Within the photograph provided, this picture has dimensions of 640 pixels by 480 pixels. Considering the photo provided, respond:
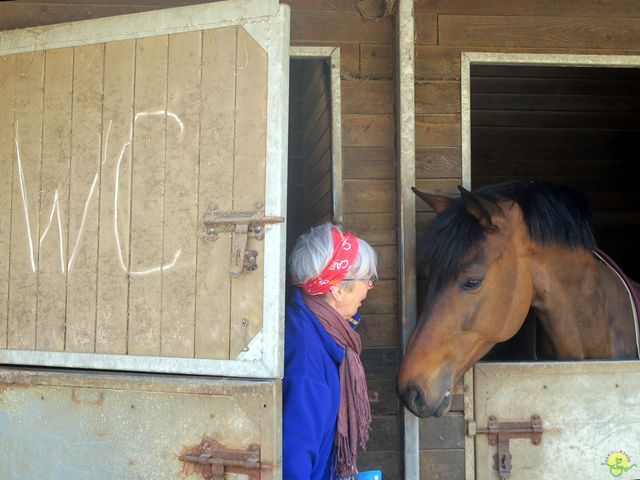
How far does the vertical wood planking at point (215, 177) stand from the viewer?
1.92 m

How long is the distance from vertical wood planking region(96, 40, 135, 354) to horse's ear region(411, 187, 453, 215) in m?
1.05

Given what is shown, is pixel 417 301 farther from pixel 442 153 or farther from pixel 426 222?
pixel 442 153

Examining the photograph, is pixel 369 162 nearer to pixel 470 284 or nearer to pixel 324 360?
pixel 470 284

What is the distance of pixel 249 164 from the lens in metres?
1.91

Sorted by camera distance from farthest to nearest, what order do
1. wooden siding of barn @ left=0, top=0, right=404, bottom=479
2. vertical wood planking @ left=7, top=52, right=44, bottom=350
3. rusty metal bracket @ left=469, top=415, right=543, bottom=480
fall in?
1. wooden siding of barn @ left=0, top=0, right=404, bottom=479
2. rusty metal bracket @ left=469, top=415, right=543, bottom=480
3. vertical wood planking @ left=7, top=52, right=44, bottom=350

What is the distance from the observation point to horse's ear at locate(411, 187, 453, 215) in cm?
238

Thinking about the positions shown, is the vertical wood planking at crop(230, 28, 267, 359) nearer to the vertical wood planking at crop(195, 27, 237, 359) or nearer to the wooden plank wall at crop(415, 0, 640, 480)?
the vertical wood planking at crop(195, 27, 237, 359)

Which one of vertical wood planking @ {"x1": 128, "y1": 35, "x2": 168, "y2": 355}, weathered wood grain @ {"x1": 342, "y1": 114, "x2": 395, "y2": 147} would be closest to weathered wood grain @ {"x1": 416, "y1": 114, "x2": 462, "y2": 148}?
weathered wood grain @ {"x1": 342, "y1": 114, "x2": 395, "y2": 147}

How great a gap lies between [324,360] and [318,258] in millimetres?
322

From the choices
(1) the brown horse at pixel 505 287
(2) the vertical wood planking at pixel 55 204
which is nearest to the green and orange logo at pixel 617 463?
(1) the brown horse at pixel 505 287

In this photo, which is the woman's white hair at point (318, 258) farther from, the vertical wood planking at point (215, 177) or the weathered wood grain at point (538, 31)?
the weathered wood grain at point (538, 31)

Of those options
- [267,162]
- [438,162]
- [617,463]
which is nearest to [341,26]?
[438,162]

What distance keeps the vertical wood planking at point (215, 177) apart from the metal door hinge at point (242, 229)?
3 cm

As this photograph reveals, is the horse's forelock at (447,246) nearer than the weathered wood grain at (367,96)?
Yes
